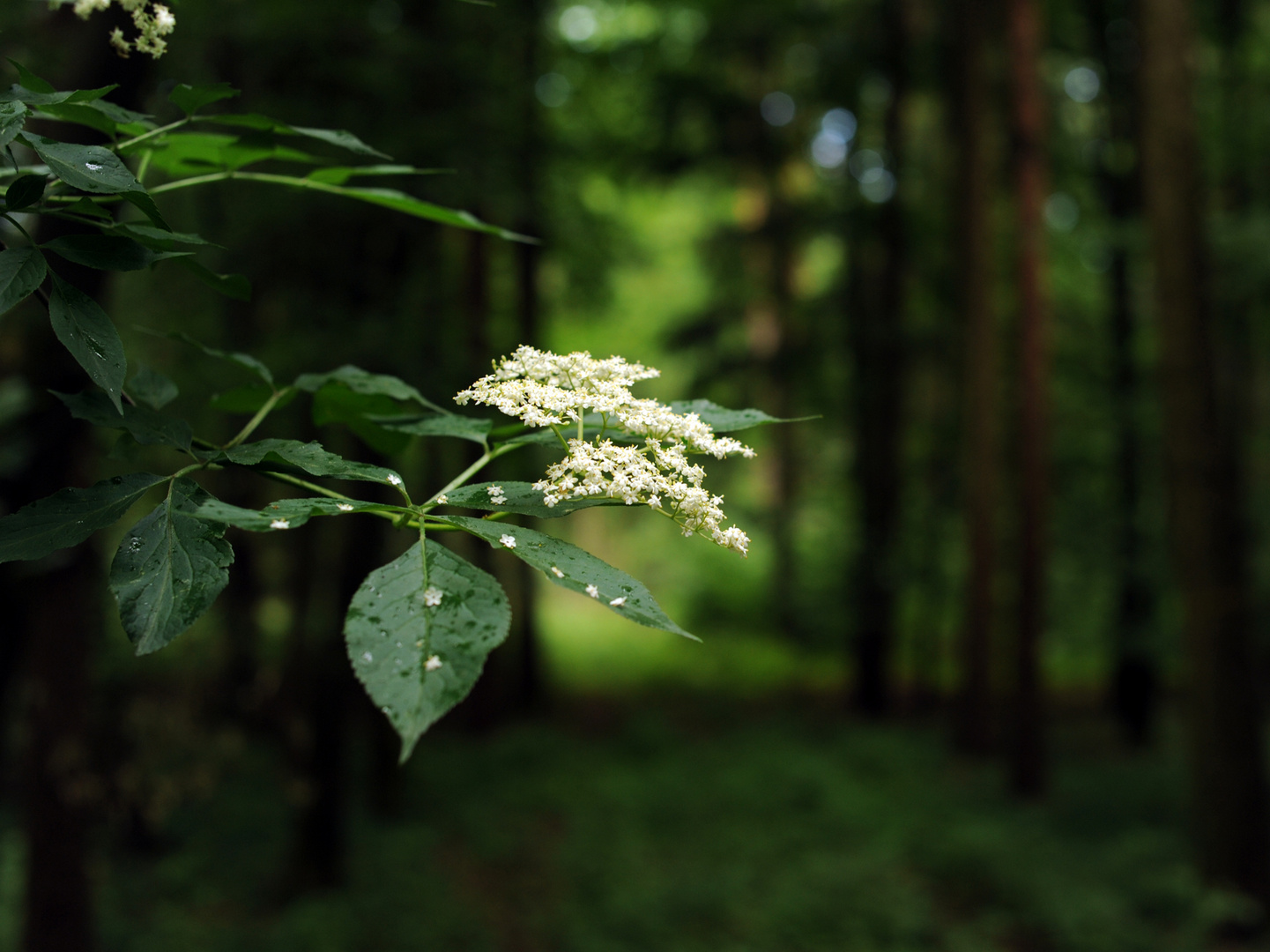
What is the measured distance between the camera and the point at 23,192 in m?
0.96

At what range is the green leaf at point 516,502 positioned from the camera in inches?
37.5

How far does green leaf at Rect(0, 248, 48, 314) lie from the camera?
2.94ft

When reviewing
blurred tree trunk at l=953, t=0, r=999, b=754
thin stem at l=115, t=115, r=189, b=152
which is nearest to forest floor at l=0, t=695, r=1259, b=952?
blurred tree trunk at l=953, t=0, r=999, b=754

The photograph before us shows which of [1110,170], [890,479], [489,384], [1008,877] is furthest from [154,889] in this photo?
[1110,170]

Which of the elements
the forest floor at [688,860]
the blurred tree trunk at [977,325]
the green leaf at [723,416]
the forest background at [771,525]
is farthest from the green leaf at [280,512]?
the blurred tree trunk at [977,325]

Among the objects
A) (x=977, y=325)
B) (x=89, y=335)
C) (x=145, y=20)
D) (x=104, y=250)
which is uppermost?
(x=977, y=325)

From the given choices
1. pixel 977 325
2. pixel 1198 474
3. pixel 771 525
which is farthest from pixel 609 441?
pixel 771 525

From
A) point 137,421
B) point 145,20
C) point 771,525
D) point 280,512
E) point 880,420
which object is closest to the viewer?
point 280,512

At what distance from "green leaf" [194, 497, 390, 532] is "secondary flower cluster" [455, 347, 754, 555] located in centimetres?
21

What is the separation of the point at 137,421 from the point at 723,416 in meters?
0.79

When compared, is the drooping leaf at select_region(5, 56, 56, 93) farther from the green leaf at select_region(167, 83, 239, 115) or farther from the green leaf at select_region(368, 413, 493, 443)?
the green leaf at select_region(368, 413, 493, 443)

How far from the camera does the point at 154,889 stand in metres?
7.12

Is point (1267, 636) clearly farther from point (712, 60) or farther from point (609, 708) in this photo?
point (712, 60)

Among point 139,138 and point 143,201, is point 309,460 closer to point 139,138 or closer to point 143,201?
point 143,201
